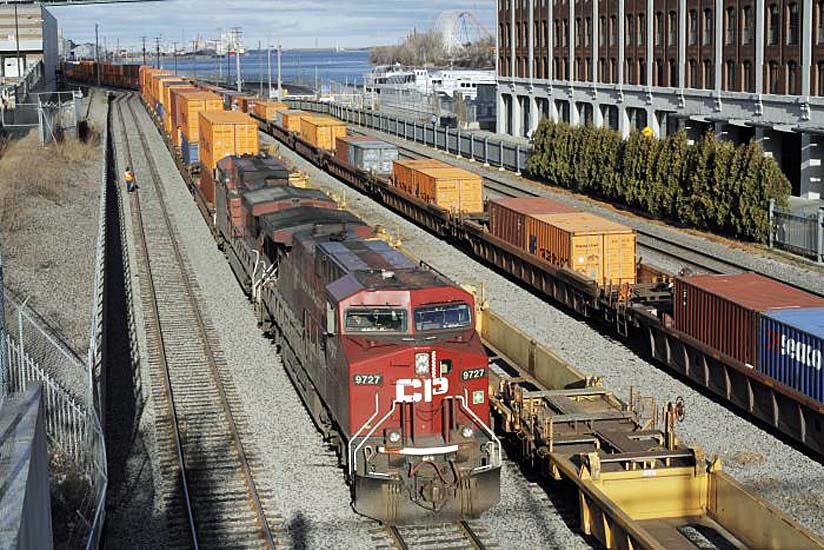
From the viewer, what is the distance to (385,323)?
1769cm

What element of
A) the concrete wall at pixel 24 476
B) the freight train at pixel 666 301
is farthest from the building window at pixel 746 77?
the concrete wall at pixel 24 476

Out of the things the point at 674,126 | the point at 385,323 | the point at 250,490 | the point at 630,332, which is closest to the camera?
the point at 385,323

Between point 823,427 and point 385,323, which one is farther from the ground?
point 385,323

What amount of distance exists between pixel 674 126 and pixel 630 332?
37.5 m

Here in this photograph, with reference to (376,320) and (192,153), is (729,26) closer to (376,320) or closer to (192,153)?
(192,153)

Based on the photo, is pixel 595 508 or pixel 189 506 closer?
pixel 595 508

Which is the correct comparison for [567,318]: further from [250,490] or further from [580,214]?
[250,490]

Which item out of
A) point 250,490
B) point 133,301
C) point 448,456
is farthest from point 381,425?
point 133,301

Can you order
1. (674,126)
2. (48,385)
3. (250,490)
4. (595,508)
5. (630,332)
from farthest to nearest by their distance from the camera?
(674,126) < (630,332) < (48,385) < (250,490) < (595,508)

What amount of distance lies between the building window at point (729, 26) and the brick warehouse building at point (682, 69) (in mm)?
51

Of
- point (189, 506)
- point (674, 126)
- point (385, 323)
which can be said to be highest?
point (674, 126)

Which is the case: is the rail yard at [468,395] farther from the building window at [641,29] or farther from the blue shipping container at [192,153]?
the building window at [641,29]

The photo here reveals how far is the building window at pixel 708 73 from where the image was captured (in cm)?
5840

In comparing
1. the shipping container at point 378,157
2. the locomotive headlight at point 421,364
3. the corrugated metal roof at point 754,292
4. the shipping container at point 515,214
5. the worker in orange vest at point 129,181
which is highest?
the shipping container at point 378,157
